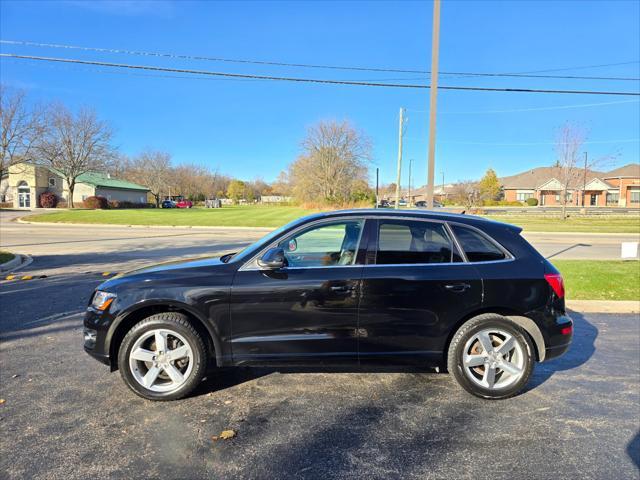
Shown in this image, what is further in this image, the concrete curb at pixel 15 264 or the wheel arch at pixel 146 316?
the concrete curb at pixel 15 264

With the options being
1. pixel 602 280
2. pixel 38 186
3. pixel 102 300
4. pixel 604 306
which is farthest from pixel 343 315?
pixel 38 186

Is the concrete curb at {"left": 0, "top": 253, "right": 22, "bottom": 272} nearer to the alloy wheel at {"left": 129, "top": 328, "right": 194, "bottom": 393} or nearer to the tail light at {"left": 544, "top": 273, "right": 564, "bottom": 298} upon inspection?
the alloy wheel at {"left": 129, "top": 328, "right": 194, "bottom": 393}

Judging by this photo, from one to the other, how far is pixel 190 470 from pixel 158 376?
114cm

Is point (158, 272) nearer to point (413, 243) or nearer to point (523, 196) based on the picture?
point (413, 243)

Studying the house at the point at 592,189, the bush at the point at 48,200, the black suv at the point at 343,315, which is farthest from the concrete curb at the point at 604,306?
the bush at the point at 48,200

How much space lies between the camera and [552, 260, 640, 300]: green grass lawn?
23.0 ft

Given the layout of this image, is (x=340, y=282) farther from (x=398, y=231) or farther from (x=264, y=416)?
(x=264, y=416)

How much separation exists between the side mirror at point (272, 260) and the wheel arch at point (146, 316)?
2.33ft

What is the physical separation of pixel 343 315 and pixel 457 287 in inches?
40.5

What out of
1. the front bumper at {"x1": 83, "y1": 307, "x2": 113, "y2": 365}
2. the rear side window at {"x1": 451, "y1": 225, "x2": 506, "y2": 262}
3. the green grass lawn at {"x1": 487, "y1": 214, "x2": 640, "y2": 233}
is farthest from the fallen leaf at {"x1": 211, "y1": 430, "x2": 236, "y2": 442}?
the green grass lawn at {"x1": 487, "y1": 214, "x2": 640, "y2": 233}

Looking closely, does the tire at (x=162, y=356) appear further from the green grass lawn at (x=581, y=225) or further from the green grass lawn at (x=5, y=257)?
the green grass lawn at (x=581, y=225)

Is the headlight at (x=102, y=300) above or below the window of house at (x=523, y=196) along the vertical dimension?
below

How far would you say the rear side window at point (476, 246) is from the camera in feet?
11.8

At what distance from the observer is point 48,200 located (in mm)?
52312
